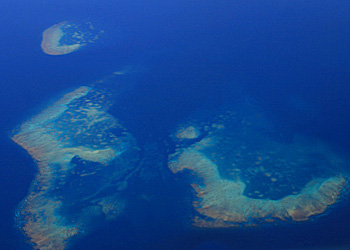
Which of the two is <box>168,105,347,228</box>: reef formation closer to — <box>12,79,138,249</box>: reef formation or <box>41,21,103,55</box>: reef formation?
<box>12,79,138,249</box>: reef formation

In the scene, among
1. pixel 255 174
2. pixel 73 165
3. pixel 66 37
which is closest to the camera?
pixel 255 174

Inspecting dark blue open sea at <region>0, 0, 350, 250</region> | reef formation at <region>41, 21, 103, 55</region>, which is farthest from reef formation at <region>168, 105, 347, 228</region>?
reef formation at <region>41, 21, 103, 55</region>

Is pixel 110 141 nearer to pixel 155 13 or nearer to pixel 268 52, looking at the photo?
pixel 268 52

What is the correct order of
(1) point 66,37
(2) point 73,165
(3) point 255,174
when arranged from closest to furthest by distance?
(3) point 255,174, (2) point 73,165, (1) point 66,37

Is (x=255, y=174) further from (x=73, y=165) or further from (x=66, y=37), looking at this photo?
(x=66, y=37)

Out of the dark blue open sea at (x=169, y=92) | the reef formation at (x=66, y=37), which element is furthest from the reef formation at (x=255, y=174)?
the reef formation at (x=66, y=37)

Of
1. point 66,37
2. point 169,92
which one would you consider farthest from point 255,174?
point 66,37

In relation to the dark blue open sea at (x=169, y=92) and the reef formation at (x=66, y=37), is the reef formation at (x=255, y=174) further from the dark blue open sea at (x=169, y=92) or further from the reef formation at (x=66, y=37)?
the reef formation at (x=66, y=37)

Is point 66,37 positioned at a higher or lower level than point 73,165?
higher
